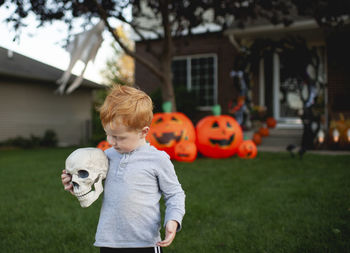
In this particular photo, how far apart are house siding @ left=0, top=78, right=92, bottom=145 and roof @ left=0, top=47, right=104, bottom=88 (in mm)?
623

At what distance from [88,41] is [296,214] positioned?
18.7ft

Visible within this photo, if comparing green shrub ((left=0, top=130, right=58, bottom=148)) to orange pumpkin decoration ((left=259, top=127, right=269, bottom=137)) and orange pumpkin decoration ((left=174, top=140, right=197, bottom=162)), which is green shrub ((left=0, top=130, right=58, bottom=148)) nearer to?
orange pumpkin decoration ((left=259, top=127, right=269, bottom=137))

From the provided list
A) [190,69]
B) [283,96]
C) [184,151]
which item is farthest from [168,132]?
[190,69]

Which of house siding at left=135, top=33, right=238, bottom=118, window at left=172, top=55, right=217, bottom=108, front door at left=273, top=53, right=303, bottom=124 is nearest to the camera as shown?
front door at left=273, top=53, right=303, bottom=124

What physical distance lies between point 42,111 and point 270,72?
1011 cm

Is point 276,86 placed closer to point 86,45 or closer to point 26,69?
point 86,45

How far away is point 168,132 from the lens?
694cm

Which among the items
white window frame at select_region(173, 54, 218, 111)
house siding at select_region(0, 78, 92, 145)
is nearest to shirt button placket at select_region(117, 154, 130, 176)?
white window frame at select_region(173, 54, 218, 111)

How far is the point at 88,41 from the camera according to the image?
7598mm

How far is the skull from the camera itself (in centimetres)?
170

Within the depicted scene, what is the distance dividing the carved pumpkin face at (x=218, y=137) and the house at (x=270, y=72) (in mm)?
2056

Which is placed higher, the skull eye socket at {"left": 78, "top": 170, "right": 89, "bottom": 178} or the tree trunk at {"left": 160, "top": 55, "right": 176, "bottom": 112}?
the tree trunk at {"left": 160, "top": 55, "right": 176, "bottom": 112}

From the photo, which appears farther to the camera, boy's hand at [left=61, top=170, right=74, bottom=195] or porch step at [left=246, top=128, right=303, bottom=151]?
porch step at [left=246, top=128, right=303, bottom=151]

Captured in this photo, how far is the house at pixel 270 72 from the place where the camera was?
9.40 metres
